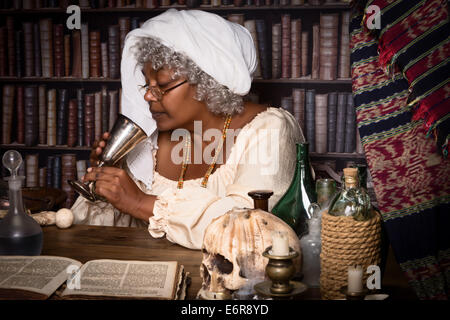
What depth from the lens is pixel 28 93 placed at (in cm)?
378

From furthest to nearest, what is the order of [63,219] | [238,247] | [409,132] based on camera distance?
[63,219]
[409,132]
[238,247]

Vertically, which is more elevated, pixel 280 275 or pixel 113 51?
pixel 113 51

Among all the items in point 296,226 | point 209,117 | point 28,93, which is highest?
point 28,93

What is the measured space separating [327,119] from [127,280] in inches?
101

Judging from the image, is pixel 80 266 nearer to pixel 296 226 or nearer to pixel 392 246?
pixel 296 226

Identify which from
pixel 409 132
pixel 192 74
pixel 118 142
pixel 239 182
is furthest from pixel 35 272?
pixel 192 74

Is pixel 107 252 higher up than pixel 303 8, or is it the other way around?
pixel 303 8

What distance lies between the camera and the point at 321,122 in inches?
136

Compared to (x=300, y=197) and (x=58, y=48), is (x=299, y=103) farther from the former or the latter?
(x=300, y=197)

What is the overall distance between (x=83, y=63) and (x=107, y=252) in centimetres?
253

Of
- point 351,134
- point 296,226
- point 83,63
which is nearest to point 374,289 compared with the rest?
point 296,226

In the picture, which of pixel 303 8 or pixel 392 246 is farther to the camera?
pixel 303 8
